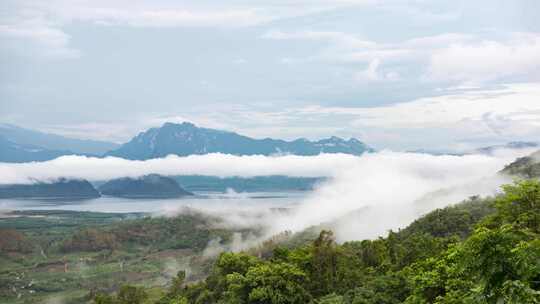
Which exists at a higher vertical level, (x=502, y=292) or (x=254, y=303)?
(x=502, y=292)

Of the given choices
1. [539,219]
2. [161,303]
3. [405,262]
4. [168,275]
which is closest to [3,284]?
[168,275]

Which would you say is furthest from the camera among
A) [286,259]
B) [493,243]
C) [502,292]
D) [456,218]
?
[456,218]

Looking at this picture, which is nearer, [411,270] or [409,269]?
[411,270]

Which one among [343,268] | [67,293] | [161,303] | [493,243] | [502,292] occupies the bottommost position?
[67,293]

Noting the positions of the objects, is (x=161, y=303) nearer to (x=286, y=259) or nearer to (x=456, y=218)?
(x=286, y=259)

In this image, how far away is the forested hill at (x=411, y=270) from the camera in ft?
51.4

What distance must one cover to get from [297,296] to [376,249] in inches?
711

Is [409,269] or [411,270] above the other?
[411,270]

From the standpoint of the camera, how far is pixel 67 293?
168750mm

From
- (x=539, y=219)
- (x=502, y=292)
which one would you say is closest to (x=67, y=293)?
(x=539, y=219)

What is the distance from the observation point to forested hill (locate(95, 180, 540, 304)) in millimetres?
15672

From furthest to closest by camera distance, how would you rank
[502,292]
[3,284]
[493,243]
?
[3,284] → [493,243] → [502,292]

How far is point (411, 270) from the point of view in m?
41.8

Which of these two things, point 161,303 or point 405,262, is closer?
point 405,262
